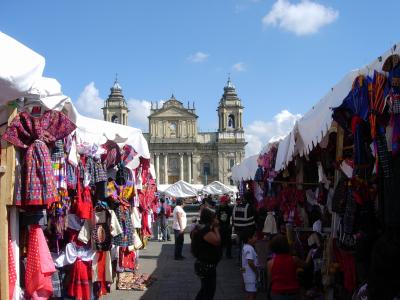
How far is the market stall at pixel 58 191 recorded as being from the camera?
449 cm

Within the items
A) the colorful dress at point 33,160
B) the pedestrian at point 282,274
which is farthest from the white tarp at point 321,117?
the colorful dress at point 33,160

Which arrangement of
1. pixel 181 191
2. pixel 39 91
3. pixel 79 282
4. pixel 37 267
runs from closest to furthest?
1. pixel 37 267
2. pixel 39 91
3. pixel 79 282
4. pixel 181 191

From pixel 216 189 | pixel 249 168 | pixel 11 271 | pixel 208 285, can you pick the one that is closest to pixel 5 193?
pixel 11 271

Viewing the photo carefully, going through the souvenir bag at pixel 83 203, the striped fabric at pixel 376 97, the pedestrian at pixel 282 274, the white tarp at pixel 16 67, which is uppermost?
the white tarp at pixel 16 67

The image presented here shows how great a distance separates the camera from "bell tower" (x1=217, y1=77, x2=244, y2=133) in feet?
250

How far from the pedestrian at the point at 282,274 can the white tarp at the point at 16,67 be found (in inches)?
124

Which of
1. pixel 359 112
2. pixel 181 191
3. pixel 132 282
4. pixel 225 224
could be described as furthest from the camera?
pixel 181 191

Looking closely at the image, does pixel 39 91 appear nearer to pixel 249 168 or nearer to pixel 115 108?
pixel 249 168

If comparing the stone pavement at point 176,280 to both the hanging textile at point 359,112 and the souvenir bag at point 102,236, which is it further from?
the hanging textile at point 359,112

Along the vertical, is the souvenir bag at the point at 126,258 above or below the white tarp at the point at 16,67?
below

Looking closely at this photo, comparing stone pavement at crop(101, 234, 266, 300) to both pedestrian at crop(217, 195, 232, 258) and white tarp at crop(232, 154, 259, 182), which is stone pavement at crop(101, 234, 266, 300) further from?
white tarp at crop(232, 154, 259, 182)

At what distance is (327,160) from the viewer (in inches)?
251

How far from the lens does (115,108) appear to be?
248ft

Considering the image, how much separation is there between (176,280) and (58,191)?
15.9 ft
